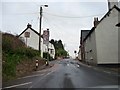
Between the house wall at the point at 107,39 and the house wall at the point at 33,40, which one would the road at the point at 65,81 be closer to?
the house wall at the point at 107,39

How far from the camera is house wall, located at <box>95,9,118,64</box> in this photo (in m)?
39.0

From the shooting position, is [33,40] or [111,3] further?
[33,40]

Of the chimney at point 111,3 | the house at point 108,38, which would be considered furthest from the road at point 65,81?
the chimney at point 111,3

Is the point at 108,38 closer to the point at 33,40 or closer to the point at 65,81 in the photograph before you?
Answer: the point at 65,81

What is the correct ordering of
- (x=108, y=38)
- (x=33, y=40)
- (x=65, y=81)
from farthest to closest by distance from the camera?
1. (x=33, y=40)
2. (x=108, y=38)
3. (x=65, y=81)

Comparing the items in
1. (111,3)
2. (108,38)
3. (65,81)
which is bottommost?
(65,81)

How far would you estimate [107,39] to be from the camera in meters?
40.6

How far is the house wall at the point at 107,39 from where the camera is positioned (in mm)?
39031

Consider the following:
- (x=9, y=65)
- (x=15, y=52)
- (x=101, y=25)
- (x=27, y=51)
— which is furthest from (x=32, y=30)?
(x=9, y=65)

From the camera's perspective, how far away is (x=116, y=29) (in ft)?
131

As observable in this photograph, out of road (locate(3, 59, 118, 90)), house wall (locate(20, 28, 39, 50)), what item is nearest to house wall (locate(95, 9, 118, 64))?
road (locate(3, 59, 118, 90))

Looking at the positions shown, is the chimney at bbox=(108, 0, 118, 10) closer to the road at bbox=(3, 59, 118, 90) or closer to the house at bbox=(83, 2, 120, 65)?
the house at bbox=(83, 2, 120, 65)

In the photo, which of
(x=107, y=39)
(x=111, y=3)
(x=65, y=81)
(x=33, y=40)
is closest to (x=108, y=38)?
(x=107, y=39)

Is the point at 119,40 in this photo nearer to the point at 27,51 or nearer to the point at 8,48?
the point at 27,51
